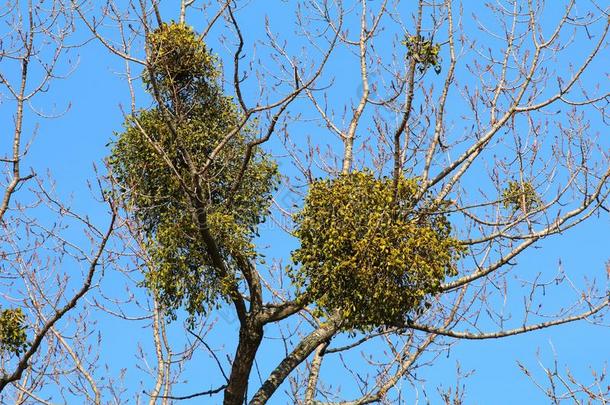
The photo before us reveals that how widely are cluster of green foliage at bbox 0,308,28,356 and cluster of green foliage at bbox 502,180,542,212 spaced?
4.88 m

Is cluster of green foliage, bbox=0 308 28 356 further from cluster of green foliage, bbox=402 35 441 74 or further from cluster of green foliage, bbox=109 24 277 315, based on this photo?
cluster of green foliage, bbox=402 35 441 74

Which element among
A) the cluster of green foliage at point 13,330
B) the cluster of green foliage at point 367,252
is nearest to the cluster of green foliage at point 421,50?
the cluster of green foliage at point 367,252

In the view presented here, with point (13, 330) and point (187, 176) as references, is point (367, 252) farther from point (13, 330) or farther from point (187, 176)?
point (13, 330)

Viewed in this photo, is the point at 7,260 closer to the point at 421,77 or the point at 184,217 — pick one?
the point at 184,217

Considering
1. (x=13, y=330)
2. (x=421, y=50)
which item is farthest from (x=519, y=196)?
(x=13, y=330)

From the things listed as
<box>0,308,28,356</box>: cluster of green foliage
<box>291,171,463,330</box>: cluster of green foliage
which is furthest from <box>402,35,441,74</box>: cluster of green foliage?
<box>0,308,28,356</box>: cluster of green foliage

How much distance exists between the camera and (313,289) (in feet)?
26.5

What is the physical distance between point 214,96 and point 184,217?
1417mm

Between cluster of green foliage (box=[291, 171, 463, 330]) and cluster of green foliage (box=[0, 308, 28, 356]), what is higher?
cluster of green foliage (box=[291, 171, 463, 330])

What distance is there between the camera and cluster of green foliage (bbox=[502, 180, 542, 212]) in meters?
9.22

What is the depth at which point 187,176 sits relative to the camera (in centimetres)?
944

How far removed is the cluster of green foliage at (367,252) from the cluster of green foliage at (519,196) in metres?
1.25

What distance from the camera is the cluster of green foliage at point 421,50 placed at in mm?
8172

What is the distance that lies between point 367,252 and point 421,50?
184 cm
